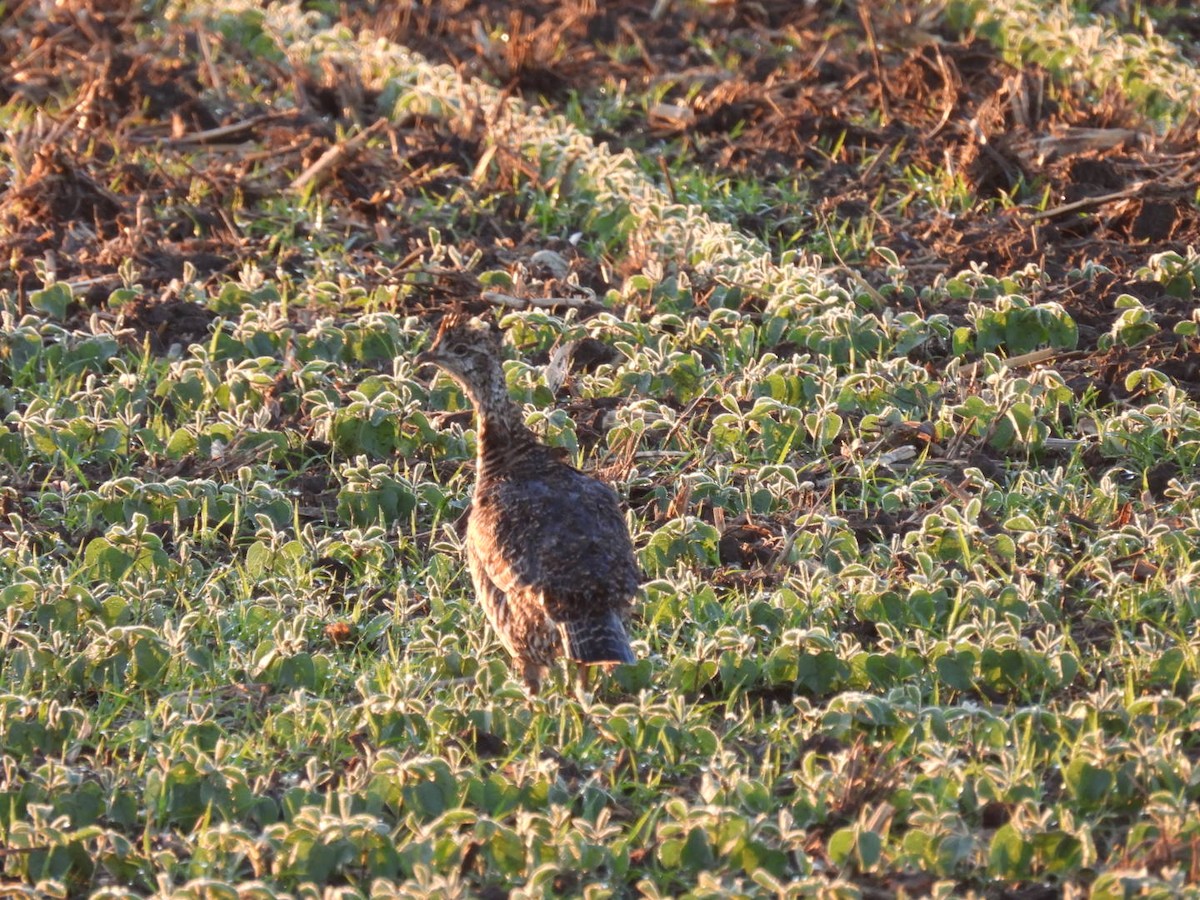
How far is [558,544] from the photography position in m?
5.73

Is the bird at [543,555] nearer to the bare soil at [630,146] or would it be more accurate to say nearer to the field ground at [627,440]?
the field ground at [627,440]

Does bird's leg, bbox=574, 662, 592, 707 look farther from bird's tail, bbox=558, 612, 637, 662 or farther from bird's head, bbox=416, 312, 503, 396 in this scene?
bird's head, bbox=416, 312, 503, 396

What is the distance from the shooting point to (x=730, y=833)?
4.71 m

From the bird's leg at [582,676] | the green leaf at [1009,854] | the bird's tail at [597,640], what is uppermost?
the bird's tail at [597,640]

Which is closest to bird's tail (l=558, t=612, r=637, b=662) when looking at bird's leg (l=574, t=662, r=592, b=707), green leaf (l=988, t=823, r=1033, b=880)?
bird's leg (l=574, t=662, r=592, b=707)

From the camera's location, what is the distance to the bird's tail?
213 inches

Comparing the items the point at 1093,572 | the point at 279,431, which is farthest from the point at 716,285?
the point at 1093,572

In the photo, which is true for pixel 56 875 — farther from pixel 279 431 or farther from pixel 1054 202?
pixel 1054 202

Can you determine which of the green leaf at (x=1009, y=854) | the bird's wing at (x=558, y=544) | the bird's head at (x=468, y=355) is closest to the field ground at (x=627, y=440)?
the green leaf at (x=1009, y=854)

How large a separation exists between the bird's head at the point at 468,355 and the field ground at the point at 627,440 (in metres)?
0.62

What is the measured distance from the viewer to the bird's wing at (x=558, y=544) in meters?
5.57

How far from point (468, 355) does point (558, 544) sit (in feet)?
3.71

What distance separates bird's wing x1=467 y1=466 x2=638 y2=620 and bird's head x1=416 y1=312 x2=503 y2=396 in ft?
1.77

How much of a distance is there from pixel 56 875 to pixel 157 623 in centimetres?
162
